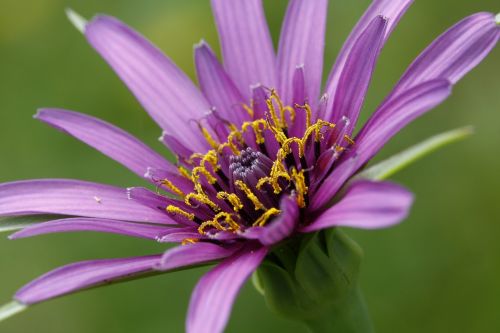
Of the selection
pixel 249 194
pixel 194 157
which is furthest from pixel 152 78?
pixel 249 194

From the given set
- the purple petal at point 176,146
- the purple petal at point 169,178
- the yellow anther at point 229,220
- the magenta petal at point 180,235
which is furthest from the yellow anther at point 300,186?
the purple petal at point 176,146

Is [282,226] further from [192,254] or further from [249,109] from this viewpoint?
[249,109]

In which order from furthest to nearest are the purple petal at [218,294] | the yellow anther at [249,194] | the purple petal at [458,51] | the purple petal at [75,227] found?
the yellow anther at [249,194] < the purple petal at [458,51] < the purple petal at [75,227] < the purple petal at [218,294]

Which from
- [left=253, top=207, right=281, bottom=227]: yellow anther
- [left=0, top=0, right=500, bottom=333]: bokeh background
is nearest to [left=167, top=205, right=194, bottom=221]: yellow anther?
[left=253, top=207, right=281, bottom=227]: yellow anther

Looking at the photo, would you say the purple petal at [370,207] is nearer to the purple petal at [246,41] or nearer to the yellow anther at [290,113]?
the yellow anther at [290,113]

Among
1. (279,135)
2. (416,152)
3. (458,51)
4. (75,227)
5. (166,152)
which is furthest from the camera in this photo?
(166,152)

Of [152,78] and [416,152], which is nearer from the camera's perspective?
[416,152]
